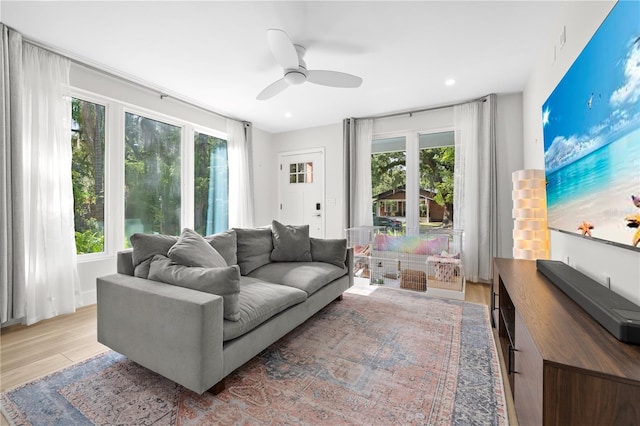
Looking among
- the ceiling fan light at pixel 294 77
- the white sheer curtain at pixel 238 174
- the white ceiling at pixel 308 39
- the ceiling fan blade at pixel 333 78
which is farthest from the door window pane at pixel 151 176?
the ceiling fan blade at pixel 333 78

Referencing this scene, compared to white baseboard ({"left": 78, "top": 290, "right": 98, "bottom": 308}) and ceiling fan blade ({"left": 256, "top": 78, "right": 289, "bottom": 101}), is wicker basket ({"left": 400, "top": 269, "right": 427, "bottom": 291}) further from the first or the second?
white baseboard ({"left": 78, "top": 290, "right": 98, "bottom": 308})

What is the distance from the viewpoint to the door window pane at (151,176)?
3475mm

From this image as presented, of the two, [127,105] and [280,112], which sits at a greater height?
[280,112]

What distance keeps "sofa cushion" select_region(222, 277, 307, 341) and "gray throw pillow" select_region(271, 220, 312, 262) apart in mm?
639

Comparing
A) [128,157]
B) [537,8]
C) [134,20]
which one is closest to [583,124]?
[537,8]

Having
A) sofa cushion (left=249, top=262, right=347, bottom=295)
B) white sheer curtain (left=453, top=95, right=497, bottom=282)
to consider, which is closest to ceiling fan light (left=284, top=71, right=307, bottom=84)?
sofa cushion (left=249, top=262, right=347, bottom=295)

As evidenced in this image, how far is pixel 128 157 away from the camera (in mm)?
3441

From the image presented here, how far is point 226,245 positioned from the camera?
2.51 metres

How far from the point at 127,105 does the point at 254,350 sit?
130 inches

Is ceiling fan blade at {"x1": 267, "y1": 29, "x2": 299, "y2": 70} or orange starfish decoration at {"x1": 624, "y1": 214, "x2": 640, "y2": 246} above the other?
ceiling fan blade at {"x1": 267, "y1": 29, "x2": 299, "y2": 70}

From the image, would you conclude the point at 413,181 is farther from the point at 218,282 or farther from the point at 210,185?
the point at 218,282

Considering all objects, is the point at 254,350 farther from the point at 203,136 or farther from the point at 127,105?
the point at 203,136

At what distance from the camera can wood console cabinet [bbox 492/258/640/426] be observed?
75 centimetres

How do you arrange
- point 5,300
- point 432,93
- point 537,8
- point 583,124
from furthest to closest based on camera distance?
point 432,93
point 5,300
point 537,8
point 583,124
